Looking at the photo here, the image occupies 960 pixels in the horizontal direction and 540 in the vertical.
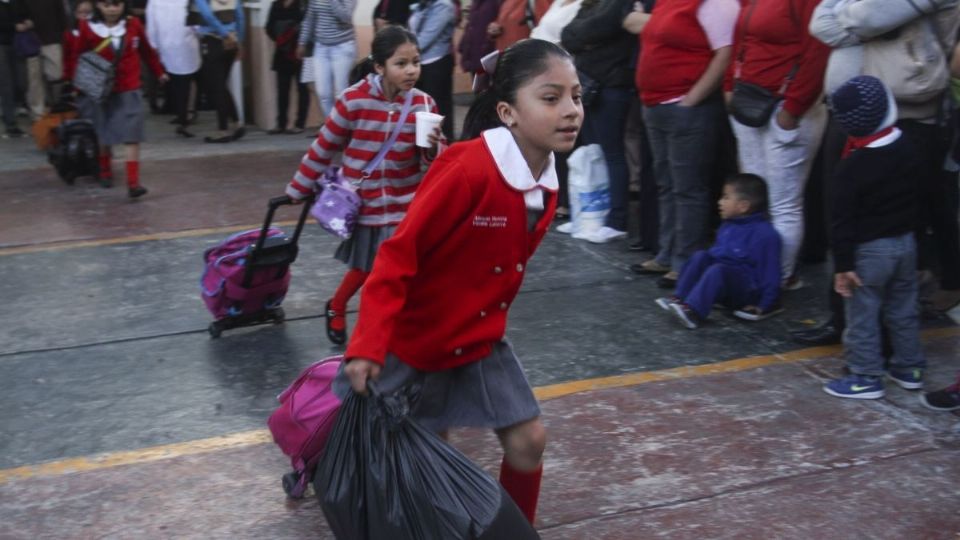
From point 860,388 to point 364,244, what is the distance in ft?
7.63

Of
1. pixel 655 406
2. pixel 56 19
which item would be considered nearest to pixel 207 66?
pixel 56 19

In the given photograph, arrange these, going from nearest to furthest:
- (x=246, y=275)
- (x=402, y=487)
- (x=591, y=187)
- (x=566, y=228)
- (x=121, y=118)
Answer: (x=402, y=487), (x=246, y=275), (x=591, y=187), (x=566, y=228), (x=121, y=118)

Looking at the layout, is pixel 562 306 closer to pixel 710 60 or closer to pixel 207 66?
pixel 710 60

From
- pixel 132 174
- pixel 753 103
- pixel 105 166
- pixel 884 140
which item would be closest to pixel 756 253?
pixel 753 103

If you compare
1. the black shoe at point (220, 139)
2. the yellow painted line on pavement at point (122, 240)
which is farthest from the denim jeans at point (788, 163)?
the black shoe at point (220, 139)

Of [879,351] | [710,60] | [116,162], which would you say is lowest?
[116,162]

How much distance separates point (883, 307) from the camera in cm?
534

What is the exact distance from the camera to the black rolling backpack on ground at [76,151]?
33.3 ft

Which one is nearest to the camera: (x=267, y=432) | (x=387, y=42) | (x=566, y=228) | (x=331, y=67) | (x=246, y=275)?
(x=267, y=432)

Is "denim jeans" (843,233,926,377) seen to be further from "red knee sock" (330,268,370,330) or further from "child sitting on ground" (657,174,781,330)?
"red knee sock" (330,268,370,330)

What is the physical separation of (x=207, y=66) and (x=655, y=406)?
880 centimetres

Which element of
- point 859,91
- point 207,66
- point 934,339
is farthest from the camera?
point 207,66

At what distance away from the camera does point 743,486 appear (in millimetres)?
4477

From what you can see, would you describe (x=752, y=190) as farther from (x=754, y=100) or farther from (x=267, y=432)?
(x=267, y=432)
